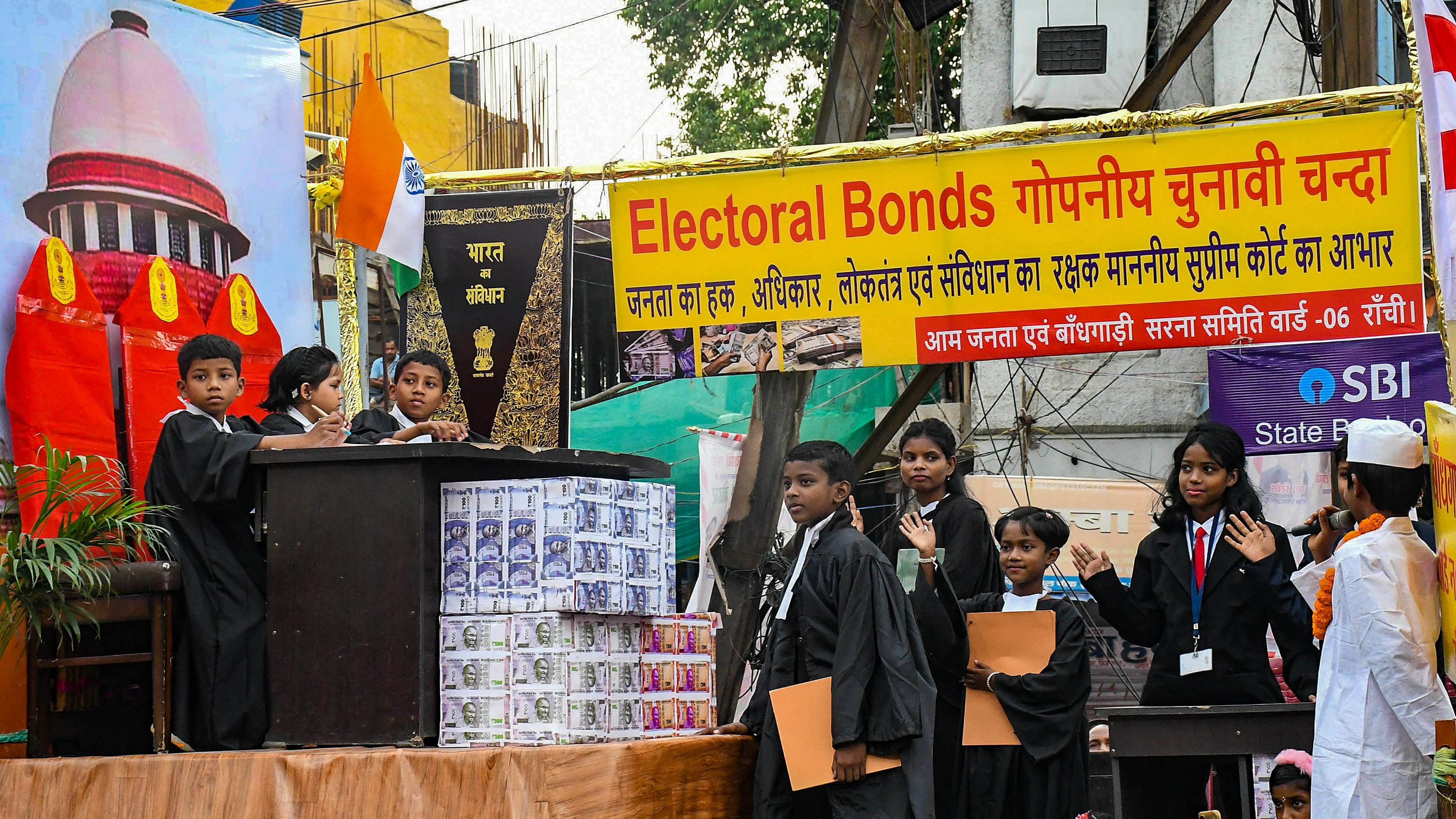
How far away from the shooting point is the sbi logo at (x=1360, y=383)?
758cm

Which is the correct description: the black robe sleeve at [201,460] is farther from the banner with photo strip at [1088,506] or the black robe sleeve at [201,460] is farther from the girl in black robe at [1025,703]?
the banner with photo strip at [1088,506]

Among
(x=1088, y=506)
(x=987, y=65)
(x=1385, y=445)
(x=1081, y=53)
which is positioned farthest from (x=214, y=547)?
(x=987, y=65)

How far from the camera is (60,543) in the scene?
5.11 meters

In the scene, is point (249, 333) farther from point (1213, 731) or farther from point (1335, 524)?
point (1335, 524)

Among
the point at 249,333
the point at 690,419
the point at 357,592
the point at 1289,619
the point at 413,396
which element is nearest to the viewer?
the point at 357,592

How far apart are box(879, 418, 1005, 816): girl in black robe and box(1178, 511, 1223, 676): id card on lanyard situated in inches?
30.1

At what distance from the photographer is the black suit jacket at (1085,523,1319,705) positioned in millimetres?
5527

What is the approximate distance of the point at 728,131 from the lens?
18141 mm

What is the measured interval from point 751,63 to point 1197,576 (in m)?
13.3

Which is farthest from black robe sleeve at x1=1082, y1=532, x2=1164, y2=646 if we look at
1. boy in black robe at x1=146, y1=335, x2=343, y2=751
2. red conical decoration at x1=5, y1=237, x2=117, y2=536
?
red conical decoration at x1=5, y1=237, x2=117, y2=536

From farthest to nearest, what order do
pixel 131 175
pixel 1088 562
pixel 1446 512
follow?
1. pixel 131 175
2. pixel 1088 562
3. pixel 1446 512

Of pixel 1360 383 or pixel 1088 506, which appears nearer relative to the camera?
pixel 1360 383

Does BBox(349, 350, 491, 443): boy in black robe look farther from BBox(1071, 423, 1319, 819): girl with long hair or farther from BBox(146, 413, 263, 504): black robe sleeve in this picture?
BBox(1071, 423, 1319, 819): girl with long hair

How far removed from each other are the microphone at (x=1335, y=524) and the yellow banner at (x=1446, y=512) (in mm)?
424
